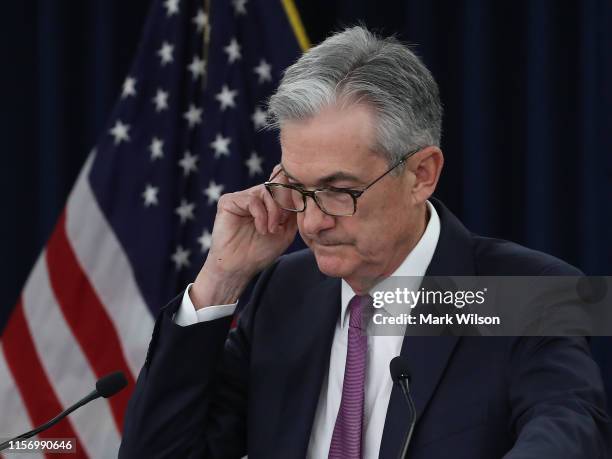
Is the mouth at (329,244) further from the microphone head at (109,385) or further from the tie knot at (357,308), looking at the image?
the microphone head at (109,385)

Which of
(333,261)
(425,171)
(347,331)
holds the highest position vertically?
(425,171)

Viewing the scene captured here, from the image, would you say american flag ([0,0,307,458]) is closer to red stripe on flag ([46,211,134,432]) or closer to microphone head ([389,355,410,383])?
red stripe on flag ([46,211,134,432])

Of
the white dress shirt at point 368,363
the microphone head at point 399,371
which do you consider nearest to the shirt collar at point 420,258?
the white dress shirt at point 368,363

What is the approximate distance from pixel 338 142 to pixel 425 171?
20 centimetres

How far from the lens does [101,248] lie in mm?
2986

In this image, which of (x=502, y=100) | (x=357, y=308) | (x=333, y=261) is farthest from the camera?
(x=502, y=100)

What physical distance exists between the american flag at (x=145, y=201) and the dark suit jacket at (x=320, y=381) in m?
1.01

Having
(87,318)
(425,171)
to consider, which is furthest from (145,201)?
(425,171)

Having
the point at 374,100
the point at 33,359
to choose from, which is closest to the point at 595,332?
the point at 374,100

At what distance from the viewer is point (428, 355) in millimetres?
1641

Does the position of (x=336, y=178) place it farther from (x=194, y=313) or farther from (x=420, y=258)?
(x=194, y=313)

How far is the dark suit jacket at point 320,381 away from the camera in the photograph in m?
1.49

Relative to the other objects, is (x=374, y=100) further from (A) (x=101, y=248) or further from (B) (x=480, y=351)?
(A) (x=101, y=248)

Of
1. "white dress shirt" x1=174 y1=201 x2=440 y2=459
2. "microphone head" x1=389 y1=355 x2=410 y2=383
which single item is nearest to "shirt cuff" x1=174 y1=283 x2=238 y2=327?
"white dress shirt" x1=174 y1=201 x2=440 y2=459
